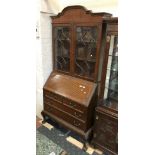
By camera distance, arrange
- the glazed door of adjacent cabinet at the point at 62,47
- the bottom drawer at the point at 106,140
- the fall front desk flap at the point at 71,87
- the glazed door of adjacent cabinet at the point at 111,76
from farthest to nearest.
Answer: the glazed door of adjacent cabinet at the point at 62,47 < the fall front desk flap at the point at 71,87 < the bottom drawer at the point at 106,140 < the glazed door of adjacent cabinet at the point at 111,76

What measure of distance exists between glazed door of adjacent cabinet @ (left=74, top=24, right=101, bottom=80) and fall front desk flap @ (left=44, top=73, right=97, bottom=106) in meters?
0.12

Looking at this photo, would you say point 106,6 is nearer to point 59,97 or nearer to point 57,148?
point 59,97

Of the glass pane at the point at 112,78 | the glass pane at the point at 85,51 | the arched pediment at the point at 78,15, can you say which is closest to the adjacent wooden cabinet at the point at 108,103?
the glass pane at the point at 112,78

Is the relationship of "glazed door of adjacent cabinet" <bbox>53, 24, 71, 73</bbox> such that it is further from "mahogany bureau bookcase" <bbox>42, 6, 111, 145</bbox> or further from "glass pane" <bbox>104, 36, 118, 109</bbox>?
"glass pane" <bbox>104, 36, 118, 109</bbox>

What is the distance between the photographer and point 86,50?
2.26 meters

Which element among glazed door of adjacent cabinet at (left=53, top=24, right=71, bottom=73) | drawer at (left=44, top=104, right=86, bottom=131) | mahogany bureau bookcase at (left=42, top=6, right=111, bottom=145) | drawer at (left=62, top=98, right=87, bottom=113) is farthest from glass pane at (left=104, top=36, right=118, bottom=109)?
glazed door of adjacent cabinet at (left=53, top=24, right=71, bottom=73)

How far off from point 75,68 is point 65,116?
77 centimetres

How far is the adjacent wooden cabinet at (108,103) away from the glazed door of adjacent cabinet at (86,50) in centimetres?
20

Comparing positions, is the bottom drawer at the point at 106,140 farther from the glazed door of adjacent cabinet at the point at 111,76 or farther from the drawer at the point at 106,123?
the glazed door of adjacent cabinet at the point at 111,76

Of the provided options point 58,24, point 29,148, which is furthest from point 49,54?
point 29,148

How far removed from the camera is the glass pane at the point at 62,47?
249 centimetres

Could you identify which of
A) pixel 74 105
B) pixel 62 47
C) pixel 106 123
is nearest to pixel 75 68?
pixel 62 47
